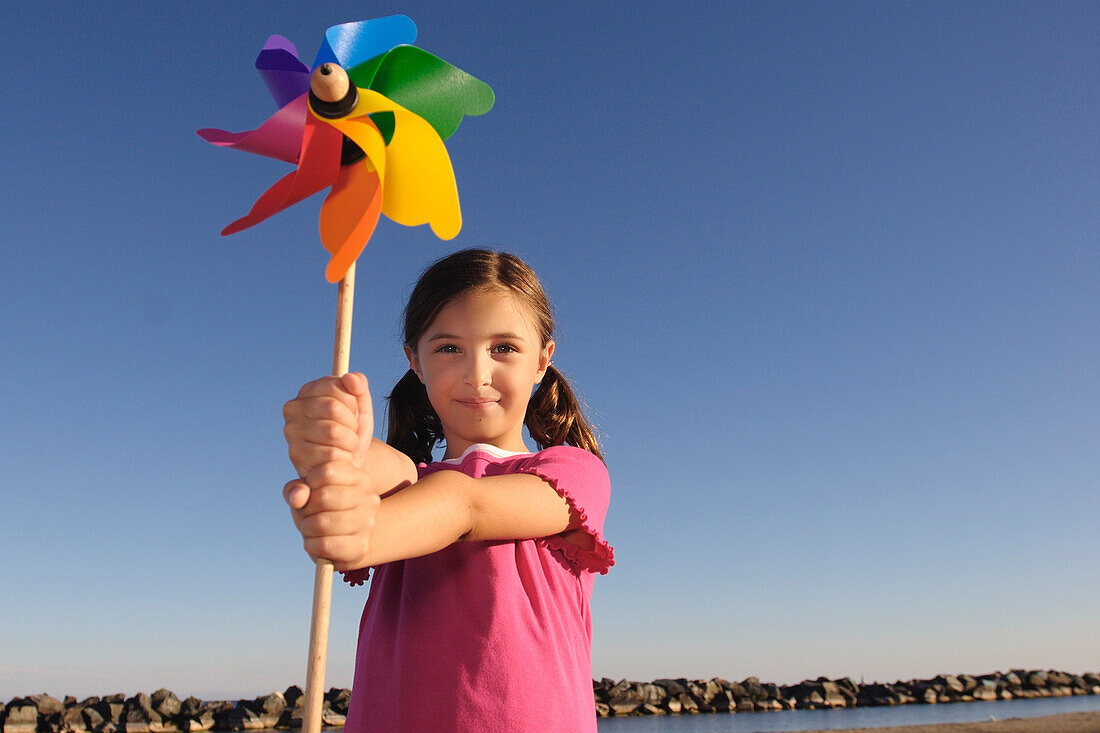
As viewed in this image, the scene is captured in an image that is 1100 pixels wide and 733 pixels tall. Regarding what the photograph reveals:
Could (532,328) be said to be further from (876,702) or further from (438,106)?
(876,702)

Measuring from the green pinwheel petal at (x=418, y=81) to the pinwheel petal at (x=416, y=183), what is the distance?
86 millimetres

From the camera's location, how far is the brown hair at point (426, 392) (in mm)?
2314

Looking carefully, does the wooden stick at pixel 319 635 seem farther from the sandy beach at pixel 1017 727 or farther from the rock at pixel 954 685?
the rock at pixel 954 685

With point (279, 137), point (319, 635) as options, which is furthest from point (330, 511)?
point (279, 137)

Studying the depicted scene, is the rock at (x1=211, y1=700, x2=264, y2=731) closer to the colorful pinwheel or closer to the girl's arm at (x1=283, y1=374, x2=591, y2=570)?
the colorful pinwheel

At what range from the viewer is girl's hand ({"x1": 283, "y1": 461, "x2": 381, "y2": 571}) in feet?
3.97

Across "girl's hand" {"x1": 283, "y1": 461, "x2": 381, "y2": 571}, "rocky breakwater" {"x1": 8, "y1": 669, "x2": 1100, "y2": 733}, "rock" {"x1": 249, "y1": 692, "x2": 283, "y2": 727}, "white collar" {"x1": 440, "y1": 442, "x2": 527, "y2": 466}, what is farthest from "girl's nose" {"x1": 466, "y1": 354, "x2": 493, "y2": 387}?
"rock" {"x1": 249, "y1": 692, "x2": 283, "y2": 727}

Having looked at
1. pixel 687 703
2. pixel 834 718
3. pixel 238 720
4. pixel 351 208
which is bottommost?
pixel 834 718

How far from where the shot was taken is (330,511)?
1.22 m

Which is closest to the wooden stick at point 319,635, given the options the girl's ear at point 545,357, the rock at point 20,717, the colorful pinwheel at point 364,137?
the colorful pinwheel at point 364,137

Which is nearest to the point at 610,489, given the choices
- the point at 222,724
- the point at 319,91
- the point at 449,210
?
the point at 449,210

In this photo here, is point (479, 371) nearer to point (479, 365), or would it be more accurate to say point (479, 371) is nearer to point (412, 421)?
point (479, 365)

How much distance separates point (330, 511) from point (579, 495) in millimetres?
857

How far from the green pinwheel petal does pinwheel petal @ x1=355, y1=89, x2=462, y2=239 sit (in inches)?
3.4
